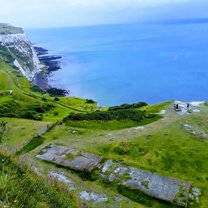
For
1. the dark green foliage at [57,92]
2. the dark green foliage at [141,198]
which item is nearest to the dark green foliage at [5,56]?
the dark green foliage at [57,92]

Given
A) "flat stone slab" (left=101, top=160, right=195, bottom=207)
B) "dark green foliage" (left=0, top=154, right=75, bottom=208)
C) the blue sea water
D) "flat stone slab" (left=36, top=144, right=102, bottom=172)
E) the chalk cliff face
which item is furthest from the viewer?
the chalk cliff face

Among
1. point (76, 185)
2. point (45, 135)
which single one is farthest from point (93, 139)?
point (76, 185)

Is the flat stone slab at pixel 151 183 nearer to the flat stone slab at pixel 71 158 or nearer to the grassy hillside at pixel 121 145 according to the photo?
the grassy hillside at pixel 121 145

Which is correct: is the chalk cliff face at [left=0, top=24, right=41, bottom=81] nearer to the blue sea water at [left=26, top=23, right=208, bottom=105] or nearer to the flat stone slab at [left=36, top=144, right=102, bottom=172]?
the blue sea water at [left=26, top=23, right=208, bottom=105]

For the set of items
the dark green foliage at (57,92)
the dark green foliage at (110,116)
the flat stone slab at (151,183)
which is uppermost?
the flat stone slab at (151,183)

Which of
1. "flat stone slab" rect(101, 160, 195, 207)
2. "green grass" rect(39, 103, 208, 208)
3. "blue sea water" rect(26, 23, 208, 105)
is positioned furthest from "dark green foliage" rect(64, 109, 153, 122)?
"blue sea water" rect(26, 23, 208, 105)

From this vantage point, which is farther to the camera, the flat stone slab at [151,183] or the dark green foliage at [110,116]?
the dark green foliage at [110,116]
